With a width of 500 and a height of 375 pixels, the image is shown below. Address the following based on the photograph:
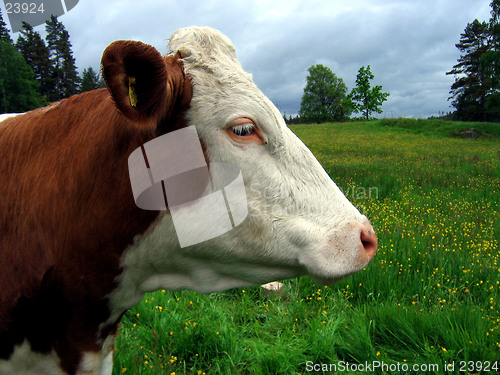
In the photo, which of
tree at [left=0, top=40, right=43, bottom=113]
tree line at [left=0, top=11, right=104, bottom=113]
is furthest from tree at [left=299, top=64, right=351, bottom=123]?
tree at [left=0, top=40, right=43, bottom=113]

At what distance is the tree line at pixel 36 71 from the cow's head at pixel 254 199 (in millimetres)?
46804

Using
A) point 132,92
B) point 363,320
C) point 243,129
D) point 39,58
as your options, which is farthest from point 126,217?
point 39,58

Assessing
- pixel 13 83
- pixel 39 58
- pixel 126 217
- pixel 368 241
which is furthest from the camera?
pixel 39 58

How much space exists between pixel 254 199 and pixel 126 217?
0.54m

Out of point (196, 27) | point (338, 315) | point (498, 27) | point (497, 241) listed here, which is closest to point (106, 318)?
point (196, 27)

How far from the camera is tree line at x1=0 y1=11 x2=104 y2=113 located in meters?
42.8

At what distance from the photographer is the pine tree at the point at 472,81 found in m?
50.9

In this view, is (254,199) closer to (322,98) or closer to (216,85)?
(216,85)

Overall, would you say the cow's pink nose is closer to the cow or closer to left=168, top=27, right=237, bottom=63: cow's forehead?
the cow

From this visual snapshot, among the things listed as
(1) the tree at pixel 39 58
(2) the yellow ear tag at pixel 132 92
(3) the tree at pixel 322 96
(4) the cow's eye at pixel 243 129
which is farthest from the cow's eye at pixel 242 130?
(3) the tree at pixel 322 96

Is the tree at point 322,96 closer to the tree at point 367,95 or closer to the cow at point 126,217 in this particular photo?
the tree at point 367,95

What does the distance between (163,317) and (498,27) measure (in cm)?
3071

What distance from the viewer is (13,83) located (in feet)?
142

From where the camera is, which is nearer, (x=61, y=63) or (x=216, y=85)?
(x=216, y=85)
